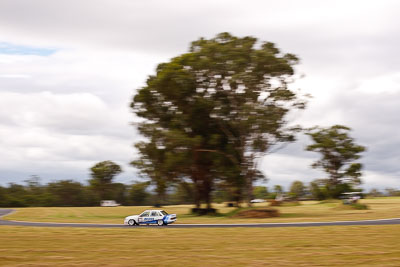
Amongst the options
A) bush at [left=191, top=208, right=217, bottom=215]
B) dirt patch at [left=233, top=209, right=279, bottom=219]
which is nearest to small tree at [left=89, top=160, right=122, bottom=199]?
bush at [left=191, top=208, right=217, bottom=215]

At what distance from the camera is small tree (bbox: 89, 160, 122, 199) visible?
120500mm

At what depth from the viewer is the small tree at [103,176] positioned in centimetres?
12050

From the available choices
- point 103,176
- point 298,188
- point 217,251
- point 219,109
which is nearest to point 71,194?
point 103,176

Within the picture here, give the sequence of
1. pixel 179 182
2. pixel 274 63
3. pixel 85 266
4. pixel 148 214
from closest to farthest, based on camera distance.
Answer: pixel 85 266 < pixel 148 214 < pixel 274 63 < pixel 179 182

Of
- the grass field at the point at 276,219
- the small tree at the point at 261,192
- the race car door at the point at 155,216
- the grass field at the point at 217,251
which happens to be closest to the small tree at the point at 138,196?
the small tree at the point at 261,192

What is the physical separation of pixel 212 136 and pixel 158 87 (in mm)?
8404

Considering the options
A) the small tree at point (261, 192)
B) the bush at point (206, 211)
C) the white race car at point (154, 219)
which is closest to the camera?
the white race car at point (154, 219)

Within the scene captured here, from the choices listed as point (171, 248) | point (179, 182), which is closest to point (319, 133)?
point (179, 182)

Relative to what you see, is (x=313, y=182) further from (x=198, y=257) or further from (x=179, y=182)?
(x=198, y=257)

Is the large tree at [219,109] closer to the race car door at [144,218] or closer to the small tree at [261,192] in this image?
the race car door at [144,218]

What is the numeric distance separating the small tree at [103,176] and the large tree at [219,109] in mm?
70494

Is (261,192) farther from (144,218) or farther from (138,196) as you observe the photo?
(144,218)

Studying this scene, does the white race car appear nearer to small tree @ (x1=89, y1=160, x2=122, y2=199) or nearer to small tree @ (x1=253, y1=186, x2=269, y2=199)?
small tree @ (x1=89, y1=160, x2=122, y2=199)

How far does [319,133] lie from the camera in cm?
9406
